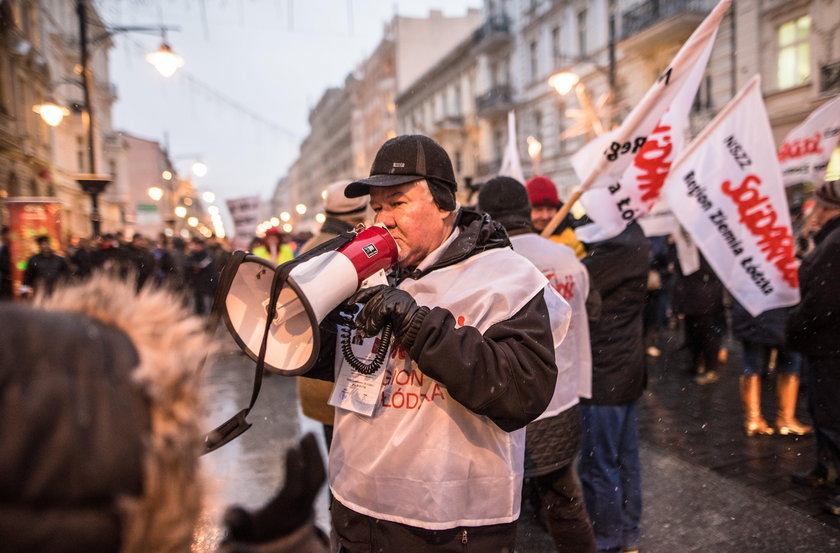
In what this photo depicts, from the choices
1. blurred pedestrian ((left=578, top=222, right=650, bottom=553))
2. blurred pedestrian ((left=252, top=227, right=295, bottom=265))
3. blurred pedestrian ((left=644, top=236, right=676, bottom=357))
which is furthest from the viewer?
blurred pedestrian ((left=252, top=227, right=295, bottom=265))

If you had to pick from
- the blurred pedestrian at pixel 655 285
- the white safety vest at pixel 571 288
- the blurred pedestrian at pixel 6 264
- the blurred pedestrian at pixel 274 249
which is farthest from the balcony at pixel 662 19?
the blurred pedestrian at pixel 6 264

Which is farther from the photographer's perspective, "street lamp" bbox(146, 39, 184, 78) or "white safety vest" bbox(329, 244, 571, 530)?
"street lamp" bbox(146, 39, 184, 78)

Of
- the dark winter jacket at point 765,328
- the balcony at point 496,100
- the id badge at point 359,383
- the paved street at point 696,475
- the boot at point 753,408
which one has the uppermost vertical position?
the balcony at point 496,100

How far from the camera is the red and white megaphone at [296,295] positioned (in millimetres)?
1533

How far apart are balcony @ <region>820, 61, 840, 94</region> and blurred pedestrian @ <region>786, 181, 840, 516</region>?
11877 millimetres

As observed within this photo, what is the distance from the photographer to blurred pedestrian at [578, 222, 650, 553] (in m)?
3.13

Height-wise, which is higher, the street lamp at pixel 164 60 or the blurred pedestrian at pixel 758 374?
the street lamp at pixel 164 60

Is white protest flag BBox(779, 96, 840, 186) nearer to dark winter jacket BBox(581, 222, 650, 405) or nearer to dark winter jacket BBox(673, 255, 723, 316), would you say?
dark winter jacket BBox(673, 255, 723, 316)

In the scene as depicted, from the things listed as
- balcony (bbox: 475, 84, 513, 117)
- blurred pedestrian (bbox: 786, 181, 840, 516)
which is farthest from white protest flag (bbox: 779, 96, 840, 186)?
balcony (bbox: 475, 84, 513, 117)

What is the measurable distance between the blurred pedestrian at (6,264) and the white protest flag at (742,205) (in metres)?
9.38

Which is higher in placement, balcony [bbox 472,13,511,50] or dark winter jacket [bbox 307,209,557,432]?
balcony [bbox 472,13,511,50]

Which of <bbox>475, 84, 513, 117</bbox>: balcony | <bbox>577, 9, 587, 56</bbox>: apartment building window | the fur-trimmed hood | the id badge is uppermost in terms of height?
<bbox>577, 9, 587, 56</bbox>: apartment building window

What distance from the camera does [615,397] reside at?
127 inches

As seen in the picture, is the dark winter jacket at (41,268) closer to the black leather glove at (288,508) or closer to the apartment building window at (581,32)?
the black leather glove at (288,508)
